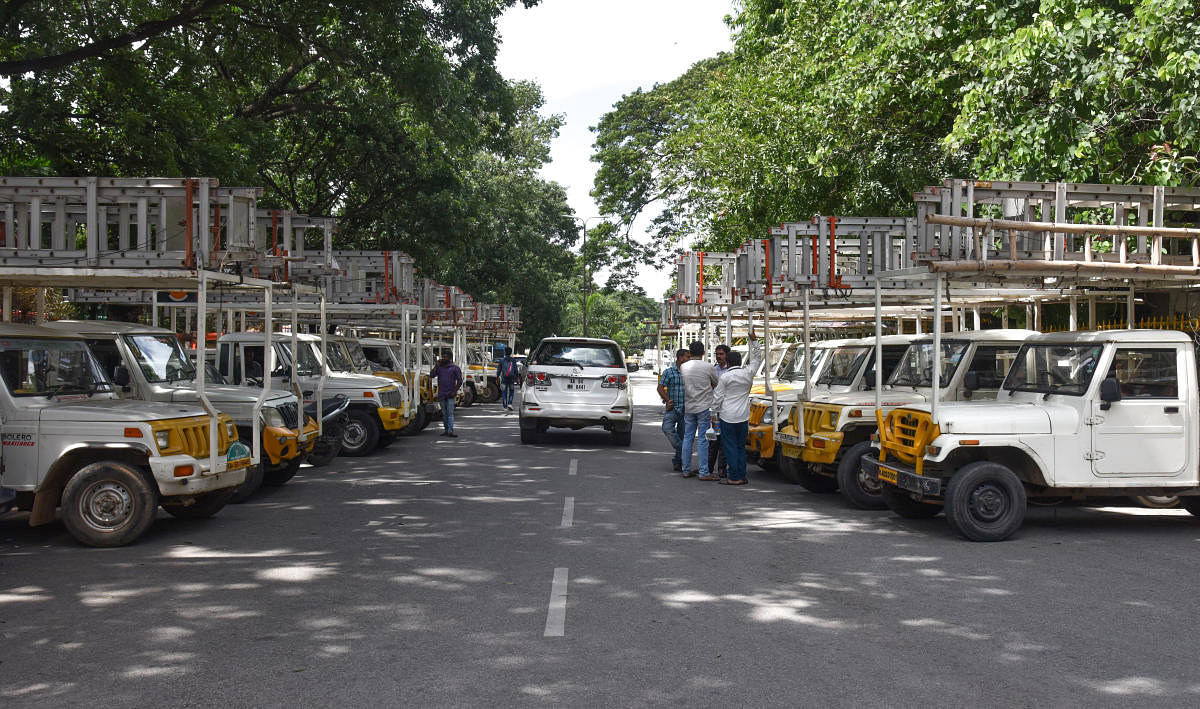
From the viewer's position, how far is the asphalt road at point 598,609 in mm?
4965

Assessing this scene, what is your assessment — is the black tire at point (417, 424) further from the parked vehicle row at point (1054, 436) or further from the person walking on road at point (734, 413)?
the parked vehicle row at point (1054, 436)

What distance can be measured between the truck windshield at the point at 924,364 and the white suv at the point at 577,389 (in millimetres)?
5647

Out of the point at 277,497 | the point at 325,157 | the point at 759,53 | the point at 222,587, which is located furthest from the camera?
the point at 325,157

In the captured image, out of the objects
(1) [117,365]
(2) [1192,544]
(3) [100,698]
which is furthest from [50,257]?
(2) [1192,544]

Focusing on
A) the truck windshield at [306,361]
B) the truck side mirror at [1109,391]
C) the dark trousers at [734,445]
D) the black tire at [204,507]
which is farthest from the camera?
the truck windshield at [306,361]

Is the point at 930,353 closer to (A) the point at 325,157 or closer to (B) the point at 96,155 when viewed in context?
(B) the point at 96,155

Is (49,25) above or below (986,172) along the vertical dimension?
above

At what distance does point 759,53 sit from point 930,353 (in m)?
13.9

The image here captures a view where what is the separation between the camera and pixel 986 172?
539 inches

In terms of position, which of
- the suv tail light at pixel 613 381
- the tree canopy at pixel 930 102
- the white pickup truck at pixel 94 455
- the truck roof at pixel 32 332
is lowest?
the white pickup truck at pixel 94 455

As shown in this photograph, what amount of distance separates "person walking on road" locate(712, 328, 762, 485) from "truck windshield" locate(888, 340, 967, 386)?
72.7 inches

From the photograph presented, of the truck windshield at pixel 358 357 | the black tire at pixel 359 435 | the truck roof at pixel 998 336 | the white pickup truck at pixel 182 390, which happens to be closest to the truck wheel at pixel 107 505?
the white pickup truck at pixel 182 390

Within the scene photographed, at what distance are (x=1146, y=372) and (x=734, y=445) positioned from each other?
16.9ft

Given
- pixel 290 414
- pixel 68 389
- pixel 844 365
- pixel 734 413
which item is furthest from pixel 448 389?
pixel 68 389
